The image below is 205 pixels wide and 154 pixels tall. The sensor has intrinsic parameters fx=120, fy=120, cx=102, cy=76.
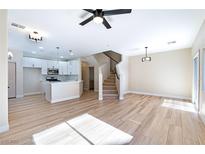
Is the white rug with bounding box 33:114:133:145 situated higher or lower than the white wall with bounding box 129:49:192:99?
lower

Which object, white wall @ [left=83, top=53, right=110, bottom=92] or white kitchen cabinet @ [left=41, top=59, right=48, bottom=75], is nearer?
white kitchen cabinet @ [left=41, top=59, right=48, bottom=75]

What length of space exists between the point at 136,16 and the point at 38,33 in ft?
9.60

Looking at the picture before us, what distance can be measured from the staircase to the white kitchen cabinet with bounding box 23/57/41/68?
177 inches

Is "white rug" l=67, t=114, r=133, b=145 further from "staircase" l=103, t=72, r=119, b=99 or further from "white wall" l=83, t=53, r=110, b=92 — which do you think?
"white wall" l=83, t=53, r=110, b=92

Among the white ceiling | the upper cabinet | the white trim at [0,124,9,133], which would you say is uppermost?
the white ceiling

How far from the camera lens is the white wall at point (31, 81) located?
7.35 metres

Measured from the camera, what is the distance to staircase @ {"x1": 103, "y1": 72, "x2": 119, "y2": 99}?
20.6 feet

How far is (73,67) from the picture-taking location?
871 centimetres

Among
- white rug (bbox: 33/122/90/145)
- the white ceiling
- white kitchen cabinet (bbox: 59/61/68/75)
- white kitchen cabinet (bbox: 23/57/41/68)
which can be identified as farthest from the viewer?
white kitchen cabinet (bbox: 59/61/68/75)

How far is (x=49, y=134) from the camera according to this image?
8.25 ft

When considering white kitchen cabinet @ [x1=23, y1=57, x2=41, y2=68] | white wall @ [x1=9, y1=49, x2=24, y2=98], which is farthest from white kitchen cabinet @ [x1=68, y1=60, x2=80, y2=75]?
white wall @ [x1=9, y1=49, x2=24, y2=98]

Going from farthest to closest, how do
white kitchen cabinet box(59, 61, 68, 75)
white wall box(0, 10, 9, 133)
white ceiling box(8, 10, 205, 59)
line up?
1. white kitchen cabinet box(59, 61, 68, 75)
2. white ceiling box(8, 10, 205, 59)
3. white wall box(0, 10, 9, 133)
